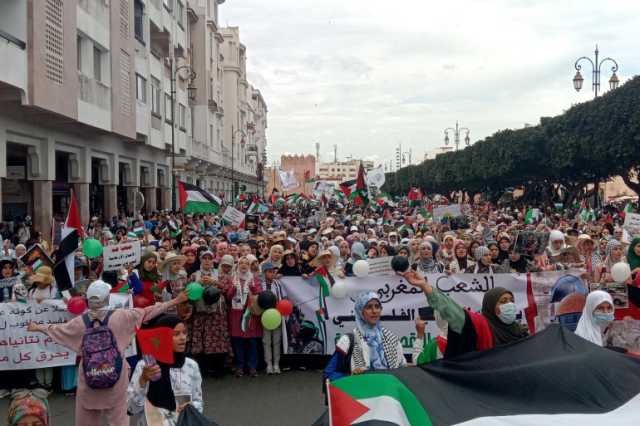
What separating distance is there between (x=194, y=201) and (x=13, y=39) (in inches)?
208

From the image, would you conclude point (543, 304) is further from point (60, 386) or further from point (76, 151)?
point (76, 151)

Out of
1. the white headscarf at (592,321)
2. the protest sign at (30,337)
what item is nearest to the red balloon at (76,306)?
the protest sign at (30,337)

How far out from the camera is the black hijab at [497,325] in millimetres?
5312

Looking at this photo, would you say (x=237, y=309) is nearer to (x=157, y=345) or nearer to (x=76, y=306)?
(x=76, y=306)

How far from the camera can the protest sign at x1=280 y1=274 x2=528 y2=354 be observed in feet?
29.2

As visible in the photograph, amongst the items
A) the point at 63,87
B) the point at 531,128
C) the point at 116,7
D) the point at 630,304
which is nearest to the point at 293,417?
the point at 630,304

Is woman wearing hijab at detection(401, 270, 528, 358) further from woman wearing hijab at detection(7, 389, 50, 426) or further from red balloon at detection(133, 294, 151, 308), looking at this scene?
red balloon at detection(133, 294, 151, 308)

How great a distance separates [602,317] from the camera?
19.3ft

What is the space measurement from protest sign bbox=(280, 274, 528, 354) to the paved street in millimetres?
498

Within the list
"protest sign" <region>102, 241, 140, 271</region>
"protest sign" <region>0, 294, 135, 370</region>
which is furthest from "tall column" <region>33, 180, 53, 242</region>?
"protest sign" <region>0, 294, 135, 370</region>

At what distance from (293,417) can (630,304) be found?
3.83 meters

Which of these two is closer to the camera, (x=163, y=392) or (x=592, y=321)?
(x=163, y=392)

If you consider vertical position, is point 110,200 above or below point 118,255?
above

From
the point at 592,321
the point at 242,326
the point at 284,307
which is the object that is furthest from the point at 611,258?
the point at 242,326
